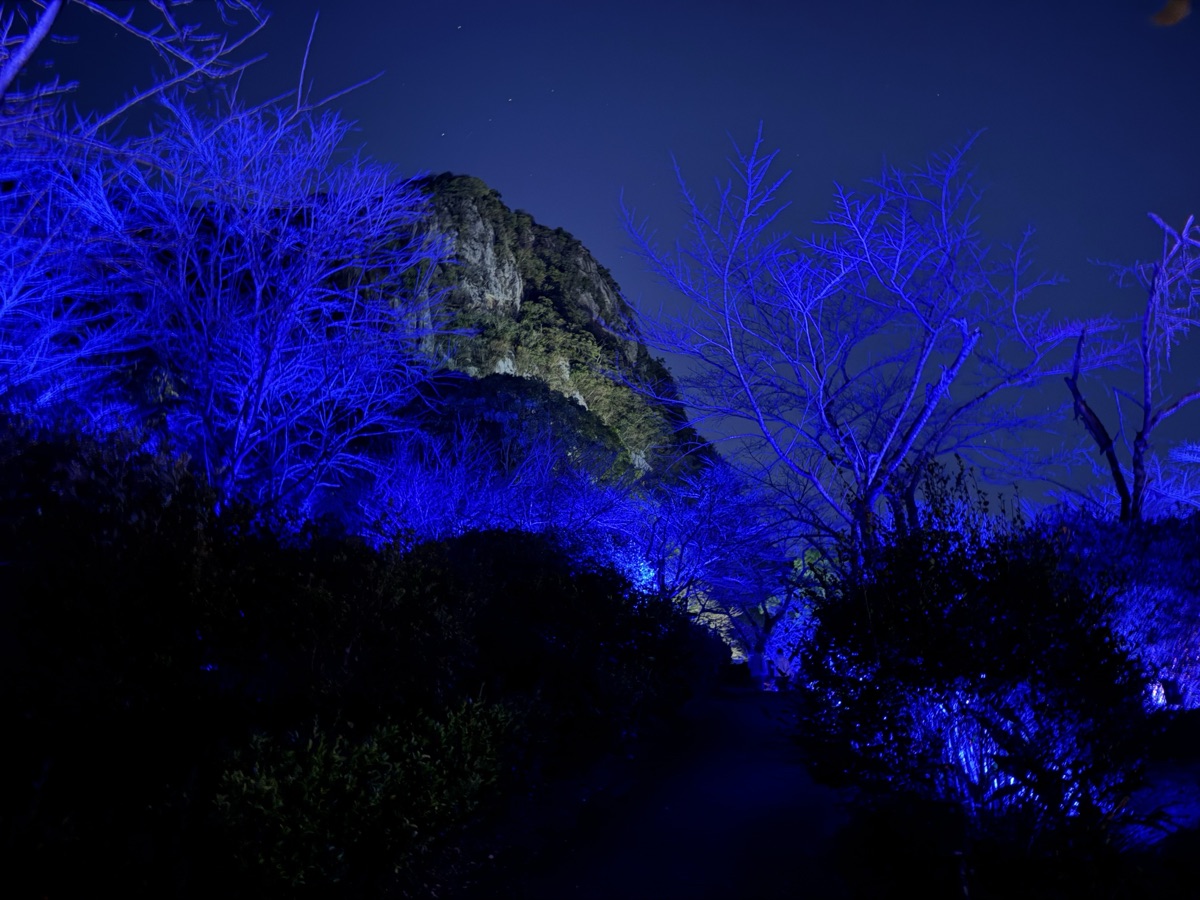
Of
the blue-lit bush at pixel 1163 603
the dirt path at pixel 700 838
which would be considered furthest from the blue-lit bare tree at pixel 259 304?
the blue-lit bush at pixel 1163 603

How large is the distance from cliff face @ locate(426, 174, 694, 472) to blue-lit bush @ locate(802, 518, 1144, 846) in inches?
1090

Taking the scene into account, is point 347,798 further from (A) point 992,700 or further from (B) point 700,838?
(A) point 992,700

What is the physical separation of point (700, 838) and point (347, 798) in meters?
3.19

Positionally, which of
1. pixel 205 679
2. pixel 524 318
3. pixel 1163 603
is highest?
pixel 524 318

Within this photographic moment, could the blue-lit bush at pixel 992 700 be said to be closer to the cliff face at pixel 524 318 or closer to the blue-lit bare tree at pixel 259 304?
the blue-lit bare tree at pixel 259 304

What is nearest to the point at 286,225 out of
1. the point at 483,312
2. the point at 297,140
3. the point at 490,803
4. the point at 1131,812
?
the point at 297,140

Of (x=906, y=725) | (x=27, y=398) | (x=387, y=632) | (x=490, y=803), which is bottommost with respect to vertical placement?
(x=490, y=803)

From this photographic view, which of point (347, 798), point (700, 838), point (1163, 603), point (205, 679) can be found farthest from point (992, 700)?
point (205, 679)

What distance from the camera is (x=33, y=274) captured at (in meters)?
11.7

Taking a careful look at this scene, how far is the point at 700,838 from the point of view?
6293 millimetres

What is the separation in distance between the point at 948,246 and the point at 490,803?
9.34 metres

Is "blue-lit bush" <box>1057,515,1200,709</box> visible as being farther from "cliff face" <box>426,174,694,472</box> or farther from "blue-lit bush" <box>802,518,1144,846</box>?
"cliff face" <box>426,174,694,472</box>

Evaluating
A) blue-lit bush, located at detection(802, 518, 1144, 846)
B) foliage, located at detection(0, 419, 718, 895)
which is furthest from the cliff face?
blue-lit bush, located at detection(802, 518, 1144, 846)

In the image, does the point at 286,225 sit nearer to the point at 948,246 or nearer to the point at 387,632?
the point at 387,632
